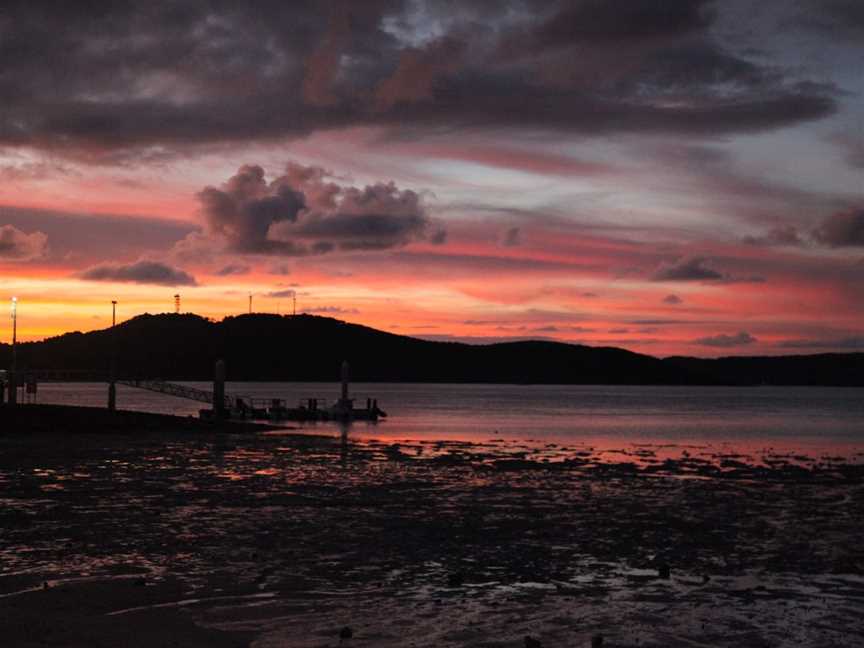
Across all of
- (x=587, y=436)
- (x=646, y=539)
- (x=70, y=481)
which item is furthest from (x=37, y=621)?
(x=587, y=436)

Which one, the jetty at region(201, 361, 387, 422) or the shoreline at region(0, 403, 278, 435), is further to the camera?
the jetty at region(201, 361, 387, 422)

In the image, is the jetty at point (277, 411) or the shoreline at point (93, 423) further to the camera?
the jetty at point (277, 411)

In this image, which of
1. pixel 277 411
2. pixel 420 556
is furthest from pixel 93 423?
pixel 420 556

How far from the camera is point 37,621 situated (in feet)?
40.8

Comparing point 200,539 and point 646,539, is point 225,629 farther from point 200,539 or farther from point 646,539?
point 646,539

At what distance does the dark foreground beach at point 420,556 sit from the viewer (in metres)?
12.7

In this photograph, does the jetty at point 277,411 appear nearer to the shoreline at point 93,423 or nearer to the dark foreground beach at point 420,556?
the shoreline at point 93,423

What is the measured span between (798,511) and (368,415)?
67546mm

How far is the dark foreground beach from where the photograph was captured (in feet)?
41.5

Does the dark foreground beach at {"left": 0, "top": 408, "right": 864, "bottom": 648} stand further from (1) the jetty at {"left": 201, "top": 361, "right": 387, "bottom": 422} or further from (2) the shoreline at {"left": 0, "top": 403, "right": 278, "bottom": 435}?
(1) the jetty at {"left": 201, "top": 361, "right": 387, "bottom": 422}

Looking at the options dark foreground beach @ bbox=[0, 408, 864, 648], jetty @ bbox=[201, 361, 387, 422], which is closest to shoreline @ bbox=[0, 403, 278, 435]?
jetty @ bbox=[201, 361, 387, 422]

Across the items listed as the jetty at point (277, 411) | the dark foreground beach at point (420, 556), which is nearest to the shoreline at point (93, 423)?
the jetty at point (277, 411)

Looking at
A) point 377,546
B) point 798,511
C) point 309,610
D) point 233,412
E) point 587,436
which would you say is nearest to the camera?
point 309,610

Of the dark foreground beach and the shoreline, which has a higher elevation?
the shoreline
